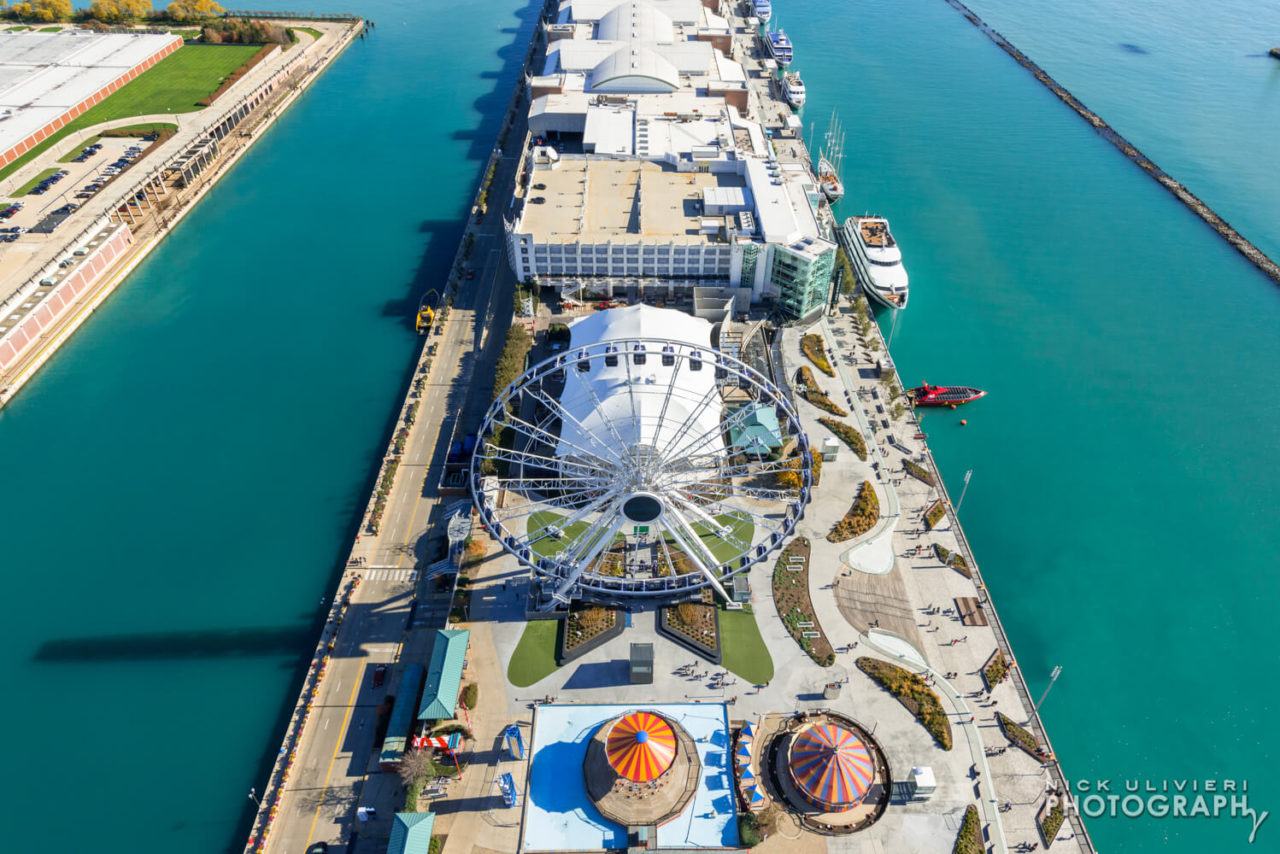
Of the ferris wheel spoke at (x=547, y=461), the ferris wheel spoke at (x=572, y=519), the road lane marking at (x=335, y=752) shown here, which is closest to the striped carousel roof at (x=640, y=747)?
the ferris wheel spoke at (x=572, y=519)

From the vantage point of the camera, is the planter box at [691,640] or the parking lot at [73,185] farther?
the parking lot at [73,185]

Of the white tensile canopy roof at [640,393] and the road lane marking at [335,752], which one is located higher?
the white tensile canopy roof at [640,393]

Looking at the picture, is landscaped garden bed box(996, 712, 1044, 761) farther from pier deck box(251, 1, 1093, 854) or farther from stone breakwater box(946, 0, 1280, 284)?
stone breakwater box(946, 0, 1280, 284)

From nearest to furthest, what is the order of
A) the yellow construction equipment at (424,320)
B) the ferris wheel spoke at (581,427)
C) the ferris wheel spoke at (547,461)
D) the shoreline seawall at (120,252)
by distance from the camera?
the ferris wheel spoke at (547,461), the ferris wheel spoke at (581,427), the shoreline seawall at (120,252), the yellow construction equipment at (424,320)

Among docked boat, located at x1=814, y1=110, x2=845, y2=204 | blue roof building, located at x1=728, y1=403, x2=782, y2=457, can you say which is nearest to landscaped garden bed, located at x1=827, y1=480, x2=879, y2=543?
blue roof building, located at x1=728, y1=403, x2=782, y2=457

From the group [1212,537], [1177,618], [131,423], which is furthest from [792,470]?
[131,423]

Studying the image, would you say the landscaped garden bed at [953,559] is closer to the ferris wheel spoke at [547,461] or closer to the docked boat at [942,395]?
the docked boat at [942,395]
